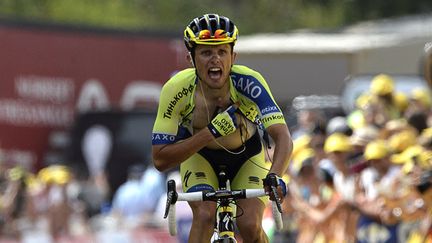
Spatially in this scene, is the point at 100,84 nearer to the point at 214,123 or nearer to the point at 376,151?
the point at 376,151

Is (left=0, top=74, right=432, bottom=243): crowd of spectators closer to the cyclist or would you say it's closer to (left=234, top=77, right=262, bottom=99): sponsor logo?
the cyclist

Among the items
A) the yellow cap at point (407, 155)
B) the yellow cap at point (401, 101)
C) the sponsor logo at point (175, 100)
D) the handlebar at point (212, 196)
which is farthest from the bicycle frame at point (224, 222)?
the yellow cap at point (401, 101)

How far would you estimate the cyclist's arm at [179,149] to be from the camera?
12.2 m

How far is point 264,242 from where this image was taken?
12.6 m

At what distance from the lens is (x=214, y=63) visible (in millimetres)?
12422

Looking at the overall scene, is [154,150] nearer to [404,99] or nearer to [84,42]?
[404,99]

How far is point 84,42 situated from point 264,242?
1722 cm

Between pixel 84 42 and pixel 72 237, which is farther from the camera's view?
pixel 84 42

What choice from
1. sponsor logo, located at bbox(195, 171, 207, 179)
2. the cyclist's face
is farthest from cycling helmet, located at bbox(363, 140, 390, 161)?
the cyclist's face

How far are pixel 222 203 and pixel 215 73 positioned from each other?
101cm

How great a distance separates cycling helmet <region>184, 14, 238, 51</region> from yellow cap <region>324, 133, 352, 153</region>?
5769mm

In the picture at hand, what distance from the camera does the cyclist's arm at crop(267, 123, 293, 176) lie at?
12.4 m

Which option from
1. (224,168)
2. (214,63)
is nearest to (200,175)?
(224,168)

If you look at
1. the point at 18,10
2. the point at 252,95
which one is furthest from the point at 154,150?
the point at 18,10
